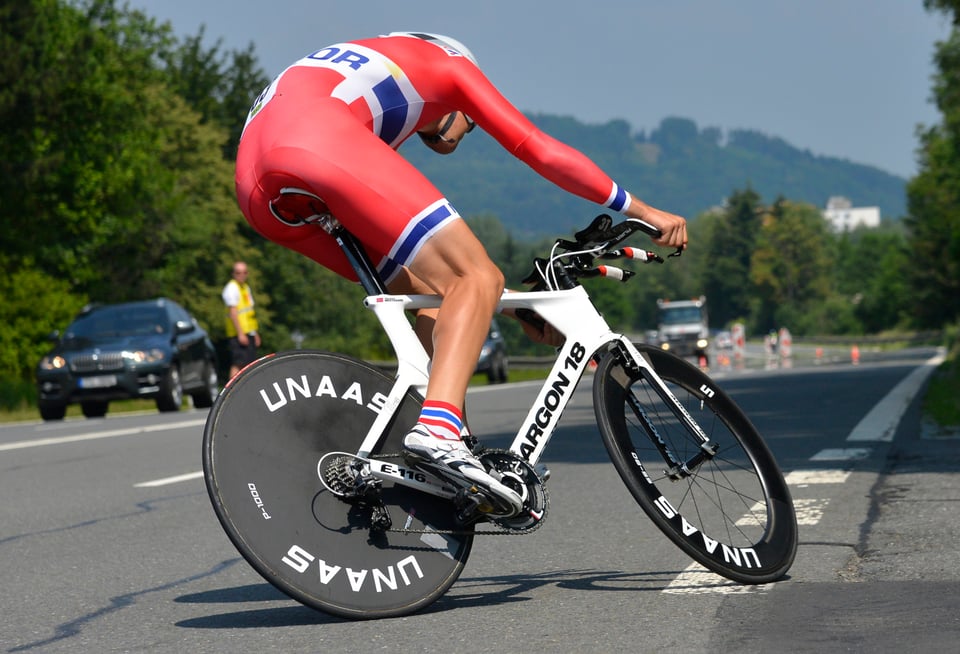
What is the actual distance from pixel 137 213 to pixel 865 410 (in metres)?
34.0

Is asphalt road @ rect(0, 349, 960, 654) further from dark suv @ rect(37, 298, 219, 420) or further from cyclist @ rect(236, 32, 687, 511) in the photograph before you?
dark suv @ rect(37, 298, 219, 420)

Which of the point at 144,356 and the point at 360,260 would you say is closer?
the point at 360,260

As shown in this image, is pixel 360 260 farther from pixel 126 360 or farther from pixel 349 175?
pixel 126 360

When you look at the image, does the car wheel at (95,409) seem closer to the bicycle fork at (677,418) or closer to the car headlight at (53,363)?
the car headlight at (53,363)

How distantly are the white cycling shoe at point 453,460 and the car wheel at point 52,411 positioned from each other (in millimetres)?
17070

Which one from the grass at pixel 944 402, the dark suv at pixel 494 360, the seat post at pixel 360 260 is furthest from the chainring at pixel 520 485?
the dark suv at pixel 494 360

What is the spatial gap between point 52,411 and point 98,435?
6737 millimetres

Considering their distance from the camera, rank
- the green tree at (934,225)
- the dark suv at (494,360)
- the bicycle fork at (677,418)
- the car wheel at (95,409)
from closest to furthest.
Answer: the bicycle fork at (677,418) → the car wheel at (95,409) → the dark suv at (494,360) → the green tree at (934,225)

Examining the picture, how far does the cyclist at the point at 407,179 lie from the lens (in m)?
4.48

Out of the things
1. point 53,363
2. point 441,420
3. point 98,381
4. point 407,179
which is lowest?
point 98,381

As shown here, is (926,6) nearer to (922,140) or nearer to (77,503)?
(77,503)

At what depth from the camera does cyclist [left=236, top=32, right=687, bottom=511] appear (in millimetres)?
4484

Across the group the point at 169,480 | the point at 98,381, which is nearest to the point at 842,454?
the point at 169,480

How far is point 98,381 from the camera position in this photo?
66.3ft
